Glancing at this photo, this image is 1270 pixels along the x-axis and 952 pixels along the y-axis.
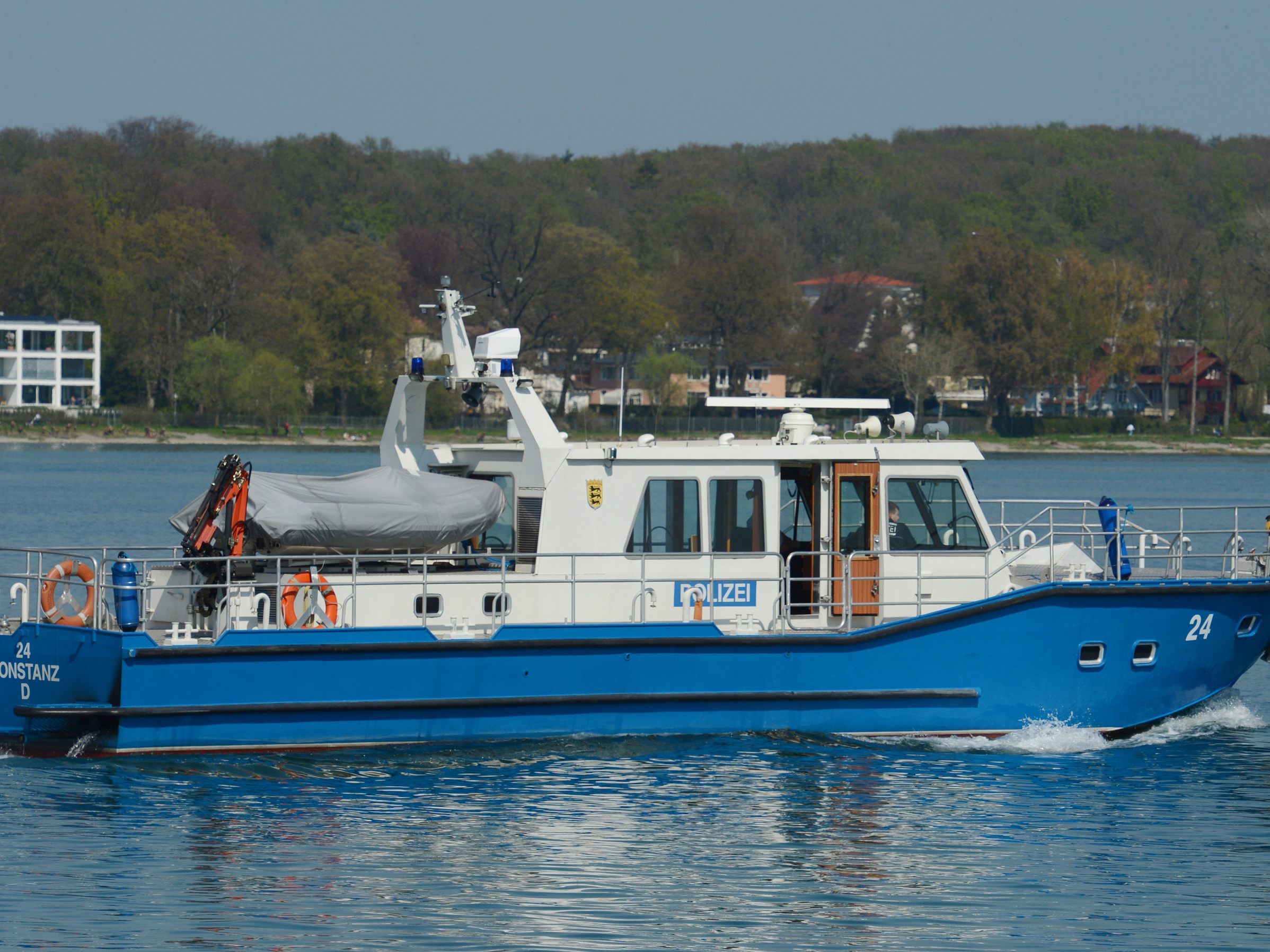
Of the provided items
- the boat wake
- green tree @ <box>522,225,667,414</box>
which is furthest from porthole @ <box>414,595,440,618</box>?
green tree @ <box>522,225,667,414</box>

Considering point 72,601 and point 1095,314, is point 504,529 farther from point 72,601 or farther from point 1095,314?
point 1095,314

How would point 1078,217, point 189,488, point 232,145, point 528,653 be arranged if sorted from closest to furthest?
point 528,653 → point 189,488 → point 232,145 → point 1078,217

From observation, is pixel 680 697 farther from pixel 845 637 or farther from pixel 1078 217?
pixel 1078 217

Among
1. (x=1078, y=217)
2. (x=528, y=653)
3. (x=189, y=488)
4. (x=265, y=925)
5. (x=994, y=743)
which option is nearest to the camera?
(x=265, y=925)

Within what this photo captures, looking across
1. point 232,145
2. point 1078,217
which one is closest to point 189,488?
point 232,145

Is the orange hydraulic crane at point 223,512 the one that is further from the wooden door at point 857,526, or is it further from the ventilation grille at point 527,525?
the wooden door at point 857,526

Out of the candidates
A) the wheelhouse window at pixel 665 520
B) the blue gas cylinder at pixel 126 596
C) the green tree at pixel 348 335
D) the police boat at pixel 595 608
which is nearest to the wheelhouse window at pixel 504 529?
the police boat at pixel 595 608

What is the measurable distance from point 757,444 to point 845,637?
6.35ft

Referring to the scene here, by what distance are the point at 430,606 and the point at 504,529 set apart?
1201 mm

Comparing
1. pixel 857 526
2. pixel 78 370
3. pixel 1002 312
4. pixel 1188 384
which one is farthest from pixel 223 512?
pixel 1188 384

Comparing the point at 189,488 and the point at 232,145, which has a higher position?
the point at 232,145

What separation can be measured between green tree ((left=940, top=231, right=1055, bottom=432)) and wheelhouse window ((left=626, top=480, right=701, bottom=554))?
250 ft

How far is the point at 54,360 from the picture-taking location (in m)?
90.8

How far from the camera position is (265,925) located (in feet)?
33.6
